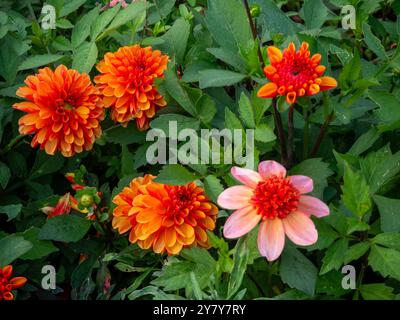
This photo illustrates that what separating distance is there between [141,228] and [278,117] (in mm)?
297

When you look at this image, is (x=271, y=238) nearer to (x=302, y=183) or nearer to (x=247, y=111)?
(x=302, y=183)

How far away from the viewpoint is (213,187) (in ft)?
3.75

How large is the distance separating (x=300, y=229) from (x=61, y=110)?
522 mm

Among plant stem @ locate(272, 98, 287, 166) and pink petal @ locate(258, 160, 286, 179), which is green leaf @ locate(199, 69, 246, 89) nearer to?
plant stem @ locate(272, 98, 287, 166)

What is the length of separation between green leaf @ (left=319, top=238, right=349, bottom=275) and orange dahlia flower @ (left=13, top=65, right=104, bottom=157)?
496mm

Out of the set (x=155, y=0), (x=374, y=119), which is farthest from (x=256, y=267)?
(x=155, y=0)

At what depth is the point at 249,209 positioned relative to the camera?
102 centimetres

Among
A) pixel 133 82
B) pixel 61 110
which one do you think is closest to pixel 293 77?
pixel 133 82

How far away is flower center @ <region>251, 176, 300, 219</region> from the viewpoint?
3.30ft

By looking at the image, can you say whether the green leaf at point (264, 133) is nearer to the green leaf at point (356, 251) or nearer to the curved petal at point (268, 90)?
the curved petal at point (268, 90)

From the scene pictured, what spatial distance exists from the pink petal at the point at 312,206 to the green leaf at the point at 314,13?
0.53 m

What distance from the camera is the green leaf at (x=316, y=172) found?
3.80ft

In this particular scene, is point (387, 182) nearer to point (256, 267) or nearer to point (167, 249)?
point (256, 267)

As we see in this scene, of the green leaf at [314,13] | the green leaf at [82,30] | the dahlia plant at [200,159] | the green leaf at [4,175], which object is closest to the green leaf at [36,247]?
the dahlia plant at [200,159]
